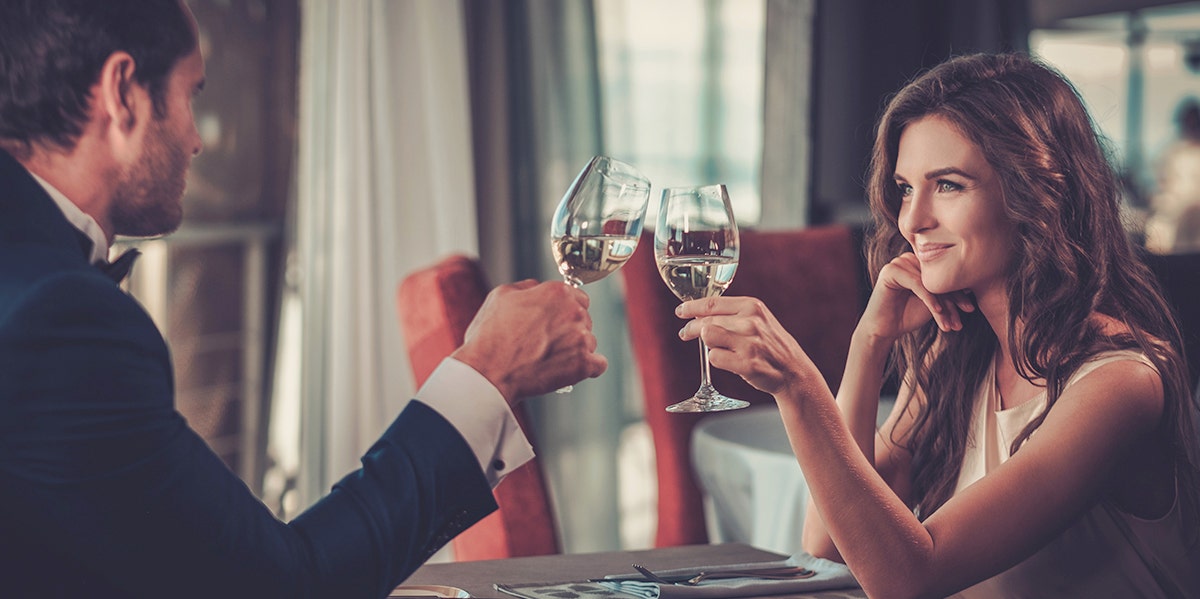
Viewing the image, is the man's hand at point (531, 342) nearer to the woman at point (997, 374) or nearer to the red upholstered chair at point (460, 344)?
the woman at point (997, 374)

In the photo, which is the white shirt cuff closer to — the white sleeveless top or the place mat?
the place mat

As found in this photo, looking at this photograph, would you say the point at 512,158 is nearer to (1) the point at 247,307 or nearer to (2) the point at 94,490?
(1) the point at 247,307

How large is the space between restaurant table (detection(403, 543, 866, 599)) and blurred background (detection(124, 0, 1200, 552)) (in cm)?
203

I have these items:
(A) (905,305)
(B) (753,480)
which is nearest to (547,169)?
(B) (753,480)

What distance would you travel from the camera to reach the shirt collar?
952 mm

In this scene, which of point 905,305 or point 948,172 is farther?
point 905,305

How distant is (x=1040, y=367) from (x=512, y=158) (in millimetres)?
2558

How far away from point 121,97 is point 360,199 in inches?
89.4

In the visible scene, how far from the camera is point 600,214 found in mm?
1204

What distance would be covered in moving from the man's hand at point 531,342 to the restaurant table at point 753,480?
0.94m

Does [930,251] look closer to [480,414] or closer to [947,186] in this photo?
[947,186]

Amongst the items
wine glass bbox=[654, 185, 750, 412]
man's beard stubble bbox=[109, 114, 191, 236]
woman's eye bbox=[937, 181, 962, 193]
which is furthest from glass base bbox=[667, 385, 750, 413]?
man's beard stubble bbox=[109, 114, 191, 236]

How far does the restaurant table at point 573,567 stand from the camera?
116cm

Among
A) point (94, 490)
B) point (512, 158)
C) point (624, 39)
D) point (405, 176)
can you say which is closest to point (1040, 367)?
point (94, 490)
